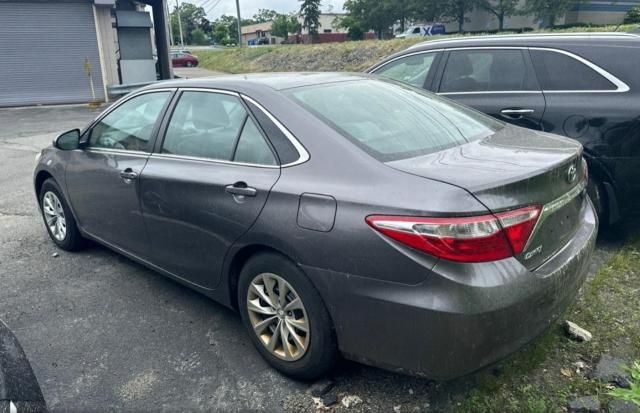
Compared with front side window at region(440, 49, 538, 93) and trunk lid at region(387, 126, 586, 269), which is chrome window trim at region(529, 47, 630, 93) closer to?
front side window at region(440, 49, 538, 93)

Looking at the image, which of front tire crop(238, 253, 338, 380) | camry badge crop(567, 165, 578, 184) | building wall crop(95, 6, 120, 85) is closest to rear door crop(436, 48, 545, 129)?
camry badge crop(567, 165, 578, 184)

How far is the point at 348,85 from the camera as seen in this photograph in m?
3.25

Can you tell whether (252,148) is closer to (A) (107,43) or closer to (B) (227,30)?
(A) (107,43)

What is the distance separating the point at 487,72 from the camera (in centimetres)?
486

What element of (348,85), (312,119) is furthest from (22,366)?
(348,85)

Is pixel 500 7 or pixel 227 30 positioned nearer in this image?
pixel 500 7

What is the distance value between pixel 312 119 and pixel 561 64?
2.78 metres

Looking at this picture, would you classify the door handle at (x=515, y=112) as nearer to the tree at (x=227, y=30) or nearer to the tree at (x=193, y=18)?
the tree at (x=227, y=30)

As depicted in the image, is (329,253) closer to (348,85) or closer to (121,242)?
(348,85)

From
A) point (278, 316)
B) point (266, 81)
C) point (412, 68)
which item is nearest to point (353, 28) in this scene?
point (412, 68)

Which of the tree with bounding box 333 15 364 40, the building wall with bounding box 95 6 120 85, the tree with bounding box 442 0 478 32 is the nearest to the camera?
the building wall with bounding box 95 6 120 85

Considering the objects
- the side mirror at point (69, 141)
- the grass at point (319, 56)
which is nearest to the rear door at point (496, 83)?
the side mirror at point (69, 141)

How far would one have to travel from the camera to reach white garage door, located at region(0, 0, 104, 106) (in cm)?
1666

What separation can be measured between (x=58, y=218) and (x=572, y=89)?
4.59 m
